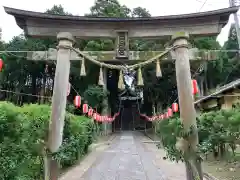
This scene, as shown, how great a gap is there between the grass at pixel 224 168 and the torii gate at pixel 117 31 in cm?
247

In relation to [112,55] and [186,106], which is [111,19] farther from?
[186,106]

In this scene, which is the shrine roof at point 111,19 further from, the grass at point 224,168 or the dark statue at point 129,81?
the grass at point 224,168

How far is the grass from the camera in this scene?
7198mm

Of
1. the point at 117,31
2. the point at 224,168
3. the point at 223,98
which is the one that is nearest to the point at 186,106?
the point at 117,31

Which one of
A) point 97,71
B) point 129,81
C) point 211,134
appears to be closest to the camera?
point 211,134

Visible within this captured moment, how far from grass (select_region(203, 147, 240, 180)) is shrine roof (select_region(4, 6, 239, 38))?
3.92 m

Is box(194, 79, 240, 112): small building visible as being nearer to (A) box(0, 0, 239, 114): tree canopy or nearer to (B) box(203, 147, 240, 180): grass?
(B) box(203, 147, 240, 180): grass

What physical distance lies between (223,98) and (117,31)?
1311 cm

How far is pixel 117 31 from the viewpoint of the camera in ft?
24.1

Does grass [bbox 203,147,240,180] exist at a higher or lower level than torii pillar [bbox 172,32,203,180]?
lower

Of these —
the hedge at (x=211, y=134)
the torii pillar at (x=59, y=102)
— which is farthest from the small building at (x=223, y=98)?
the torii pillar at (x=59, y=102)

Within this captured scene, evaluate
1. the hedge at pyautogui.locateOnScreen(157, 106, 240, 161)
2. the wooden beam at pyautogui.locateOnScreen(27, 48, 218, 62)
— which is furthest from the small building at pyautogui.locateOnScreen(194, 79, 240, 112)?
the hedge at pyautogui.locateOnScreen(157, 106, 240, 161)

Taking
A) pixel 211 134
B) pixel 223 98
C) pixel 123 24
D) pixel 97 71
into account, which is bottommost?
pixel 211 134

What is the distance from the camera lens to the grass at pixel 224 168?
7.20 metres
